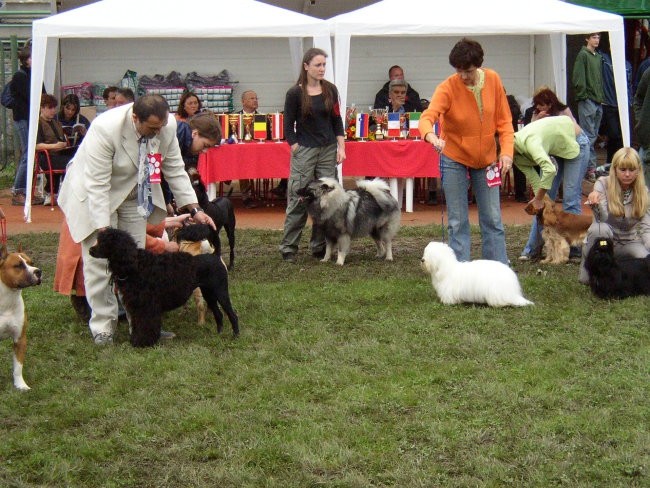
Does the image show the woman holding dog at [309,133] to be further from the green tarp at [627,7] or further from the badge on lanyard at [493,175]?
the green tarp at [627,7]

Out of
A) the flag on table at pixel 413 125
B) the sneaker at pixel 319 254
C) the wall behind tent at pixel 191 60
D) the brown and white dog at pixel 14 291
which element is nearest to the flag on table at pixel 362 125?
the flag on table at pixel 413 125

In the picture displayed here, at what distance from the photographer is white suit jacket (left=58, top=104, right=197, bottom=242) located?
5.76m

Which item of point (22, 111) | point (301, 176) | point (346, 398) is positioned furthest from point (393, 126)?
point (346, 398)

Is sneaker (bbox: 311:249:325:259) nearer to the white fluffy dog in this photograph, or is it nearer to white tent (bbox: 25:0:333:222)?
the white fluffy dog

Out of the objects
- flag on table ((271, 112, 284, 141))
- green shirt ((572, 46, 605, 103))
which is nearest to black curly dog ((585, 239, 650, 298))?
flag on table ((271, 112, 284, 141))

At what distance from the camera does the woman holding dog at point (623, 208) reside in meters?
7.14


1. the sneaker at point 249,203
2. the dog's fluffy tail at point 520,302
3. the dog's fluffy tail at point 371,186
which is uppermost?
the dog's fluffy tail at point 371,186

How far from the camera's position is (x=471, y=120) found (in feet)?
23.2

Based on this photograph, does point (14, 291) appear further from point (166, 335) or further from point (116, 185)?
point (166, 335)

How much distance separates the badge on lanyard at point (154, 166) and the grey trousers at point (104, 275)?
0.72 ft

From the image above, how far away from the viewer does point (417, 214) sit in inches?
469

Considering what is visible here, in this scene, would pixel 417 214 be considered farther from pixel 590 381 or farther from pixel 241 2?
pixel 590 381

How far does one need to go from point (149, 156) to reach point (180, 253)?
2.06ft

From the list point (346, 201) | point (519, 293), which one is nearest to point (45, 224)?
point (346, 201)
